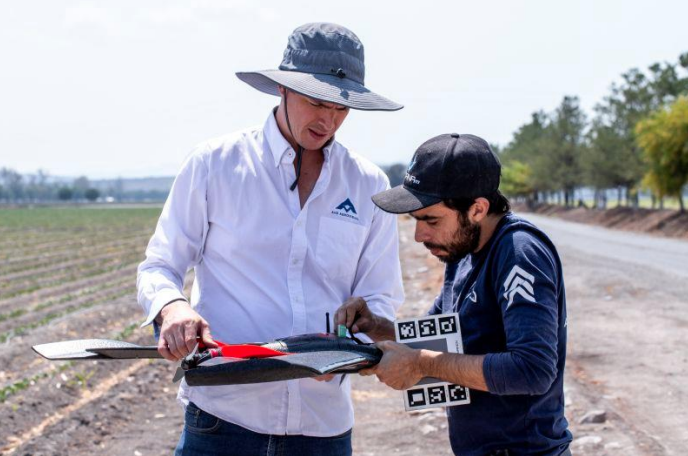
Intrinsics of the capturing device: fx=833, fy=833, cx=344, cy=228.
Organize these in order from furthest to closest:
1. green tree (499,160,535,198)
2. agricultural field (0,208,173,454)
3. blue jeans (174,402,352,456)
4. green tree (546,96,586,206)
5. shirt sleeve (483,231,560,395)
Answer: green tree (499,160,535,198)
green tree (546,96,586,206)
agricultural field (0,208,173,454)
blue jeans (174,402,352,456)
shirt sleeve (483,231,560,395)

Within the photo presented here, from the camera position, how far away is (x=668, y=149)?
128 ft

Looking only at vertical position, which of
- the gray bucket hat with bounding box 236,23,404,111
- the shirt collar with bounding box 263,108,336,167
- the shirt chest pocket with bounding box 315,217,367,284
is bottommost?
the shirt chest pocket with bounding box 315,217,367,284

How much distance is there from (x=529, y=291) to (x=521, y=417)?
0.38 m

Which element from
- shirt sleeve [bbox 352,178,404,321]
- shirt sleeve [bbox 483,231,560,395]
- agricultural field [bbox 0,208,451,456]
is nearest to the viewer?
shirt sleeve [bbox 483,231,560,395]

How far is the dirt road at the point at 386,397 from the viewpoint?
6270 mm

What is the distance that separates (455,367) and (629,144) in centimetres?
5030

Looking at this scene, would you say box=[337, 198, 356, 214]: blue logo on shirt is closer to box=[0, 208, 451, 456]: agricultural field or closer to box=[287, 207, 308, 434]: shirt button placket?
box=[287, 207, 308, 434]: shirt button placket

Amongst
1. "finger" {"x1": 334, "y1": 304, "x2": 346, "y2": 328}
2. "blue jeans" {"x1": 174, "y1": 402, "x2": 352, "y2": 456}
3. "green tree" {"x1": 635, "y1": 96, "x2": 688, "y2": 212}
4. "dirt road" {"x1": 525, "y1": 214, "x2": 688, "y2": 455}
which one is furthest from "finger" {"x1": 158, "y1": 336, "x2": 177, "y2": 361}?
"green tree" {"x1": 635, "y1": 96, "x2": 688, "y2": 212}

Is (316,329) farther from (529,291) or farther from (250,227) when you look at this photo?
(529,291)

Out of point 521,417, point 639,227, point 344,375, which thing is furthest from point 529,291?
point 639,227

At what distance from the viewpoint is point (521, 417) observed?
2.32m

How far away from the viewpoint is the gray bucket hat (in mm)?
2631

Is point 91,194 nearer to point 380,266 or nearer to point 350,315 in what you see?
point 380,266

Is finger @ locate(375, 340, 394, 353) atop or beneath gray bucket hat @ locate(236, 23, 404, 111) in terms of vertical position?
beneath
